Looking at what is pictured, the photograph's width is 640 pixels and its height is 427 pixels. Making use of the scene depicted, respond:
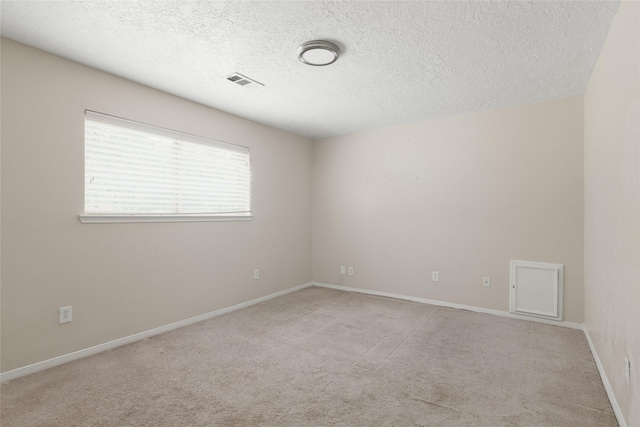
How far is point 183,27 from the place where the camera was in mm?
2012

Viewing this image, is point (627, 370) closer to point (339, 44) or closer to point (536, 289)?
point (536, 289)

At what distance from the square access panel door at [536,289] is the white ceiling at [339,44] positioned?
177 centimetres

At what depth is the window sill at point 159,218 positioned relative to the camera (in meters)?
2.56

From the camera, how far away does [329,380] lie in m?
2.16

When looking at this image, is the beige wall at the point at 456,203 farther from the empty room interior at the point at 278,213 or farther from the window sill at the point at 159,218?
the window sill at the point at 159,218

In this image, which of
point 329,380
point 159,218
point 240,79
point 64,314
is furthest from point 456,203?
point 64,314

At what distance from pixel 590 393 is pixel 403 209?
260 centimetres

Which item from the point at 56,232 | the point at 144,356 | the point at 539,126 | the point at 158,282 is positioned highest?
the point at 539,126

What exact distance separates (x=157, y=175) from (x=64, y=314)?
137 cm

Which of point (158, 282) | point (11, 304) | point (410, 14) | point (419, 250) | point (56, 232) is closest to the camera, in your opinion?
point (410, 14)

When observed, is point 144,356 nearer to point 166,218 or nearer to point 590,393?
point 166,218

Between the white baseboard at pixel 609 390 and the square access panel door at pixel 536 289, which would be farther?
the square access panel door at pixel 536 289

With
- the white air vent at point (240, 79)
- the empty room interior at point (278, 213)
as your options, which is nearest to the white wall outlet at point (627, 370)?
the empty room interior at point (278, 213)

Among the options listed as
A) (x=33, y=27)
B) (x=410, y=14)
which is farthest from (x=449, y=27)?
(x=33, y=27)
